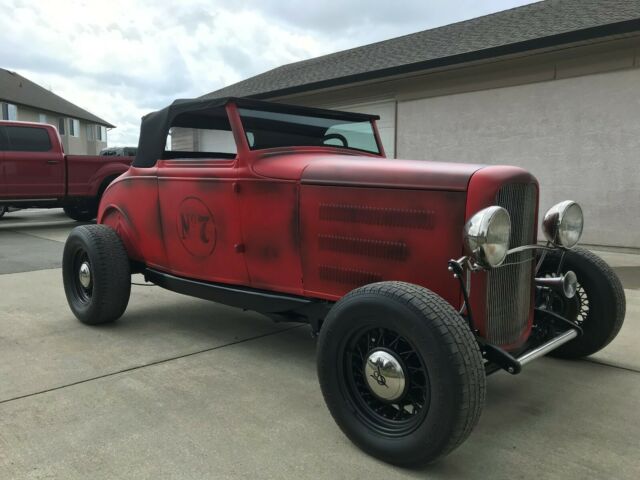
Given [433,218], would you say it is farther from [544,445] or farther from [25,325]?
[25,325]

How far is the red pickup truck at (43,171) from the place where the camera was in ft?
32.5

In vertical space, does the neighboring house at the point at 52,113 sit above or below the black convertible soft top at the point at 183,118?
above

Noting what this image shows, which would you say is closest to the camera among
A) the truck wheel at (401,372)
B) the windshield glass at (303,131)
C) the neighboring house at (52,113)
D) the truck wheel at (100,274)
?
the truck wheel at (401,372)

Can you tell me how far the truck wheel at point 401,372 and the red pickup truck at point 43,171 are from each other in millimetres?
9829

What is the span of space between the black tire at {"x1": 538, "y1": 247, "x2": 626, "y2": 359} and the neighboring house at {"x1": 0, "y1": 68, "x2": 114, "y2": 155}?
36.7m

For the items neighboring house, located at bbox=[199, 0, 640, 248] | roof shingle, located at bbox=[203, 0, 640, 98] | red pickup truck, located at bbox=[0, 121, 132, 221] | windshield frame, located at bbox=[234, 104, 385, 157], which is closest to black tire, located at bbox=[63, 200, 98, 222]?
red pickup truck, located at bbox=[0, 121, 132, 221]

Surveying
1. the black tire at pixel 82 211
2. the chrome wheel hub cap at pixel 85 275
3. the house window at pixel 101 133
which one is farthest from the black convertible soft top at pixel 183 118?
the house window at pixel 101 133

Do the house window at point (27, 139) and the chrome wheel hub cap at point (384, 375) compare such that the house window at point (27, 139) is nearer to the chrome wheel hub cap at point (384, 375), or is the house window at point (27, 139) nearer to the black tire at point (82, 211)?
the black tire at point (82, 211)

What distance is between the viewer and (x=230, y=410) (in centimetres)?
258

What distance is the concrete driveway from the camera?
208 centimetres

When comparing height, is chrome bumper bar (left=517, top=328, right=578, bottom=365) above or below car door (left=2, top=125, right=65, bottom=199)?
below

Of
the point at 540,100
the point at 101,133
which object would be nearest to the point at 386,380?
the point at 540,100

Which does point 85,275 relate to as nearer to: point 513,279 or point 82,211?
point 513,279

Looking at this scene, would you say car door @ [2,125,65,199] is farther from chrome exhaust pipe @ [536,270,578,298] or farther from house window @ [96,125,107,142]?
house window @ [96,125,107,142]
